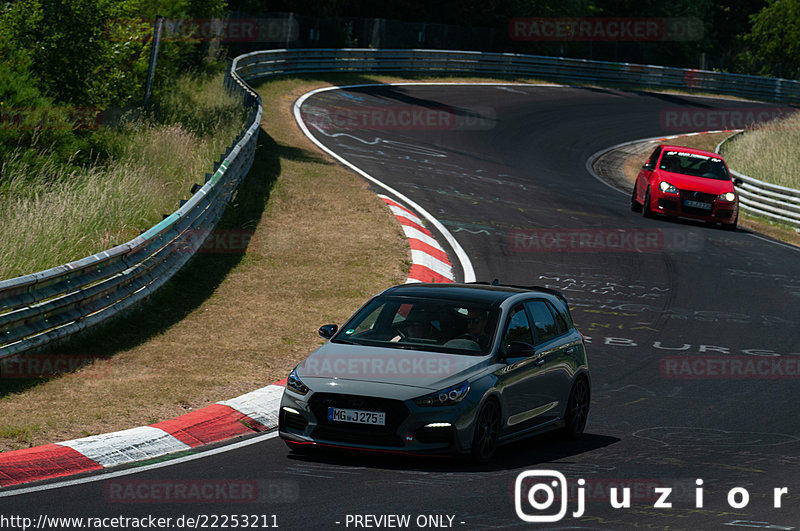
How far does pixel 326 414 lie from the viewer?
8945 millimetres

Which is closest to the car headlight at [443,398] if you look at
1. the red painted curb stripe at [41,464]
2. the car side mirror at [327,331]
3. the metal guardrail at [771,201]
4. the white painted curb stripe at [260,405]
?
the car side mirror at [327,331]

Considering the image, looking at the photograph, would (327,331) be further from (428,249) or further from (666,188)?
(666,188)

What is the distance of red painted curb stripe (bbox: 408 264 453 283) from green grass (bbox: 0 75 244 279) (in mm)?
4056

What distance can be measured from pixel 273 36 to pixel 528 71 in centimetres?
1299

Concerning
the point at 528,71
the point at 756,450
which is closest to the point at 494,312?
the point at 756,450

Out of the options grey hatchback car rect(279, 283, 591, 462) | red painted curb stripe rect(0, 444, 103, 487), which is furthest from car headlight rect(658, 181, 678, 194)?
red painted curb stripe rect(0, 444, 103, 487)

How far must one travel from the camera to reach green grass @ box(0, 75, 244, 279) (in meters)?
14.4

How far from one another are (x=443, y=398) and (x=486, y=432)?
1.79 ft

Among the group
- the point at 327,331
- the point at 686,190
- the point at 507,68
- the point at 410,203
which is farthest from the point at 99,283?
the point at 507,68

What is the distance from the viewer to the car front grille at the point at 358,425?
8.78 metres

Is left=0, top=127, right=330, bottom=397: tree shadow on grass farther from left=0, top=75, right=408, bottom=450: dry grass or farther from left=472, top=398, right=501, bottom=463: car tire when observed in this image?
left=472, top=398, right=501, bottom=463: car tire

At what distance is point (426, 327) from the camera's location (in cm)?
995

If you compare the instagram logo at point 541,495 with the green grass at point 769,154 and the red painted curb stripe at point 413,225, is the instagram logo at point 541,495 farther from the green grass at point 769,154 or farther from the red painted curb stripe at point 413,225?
the green grass at point 769,154

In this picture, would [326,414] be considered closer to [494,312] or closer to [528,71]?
[494,312]
